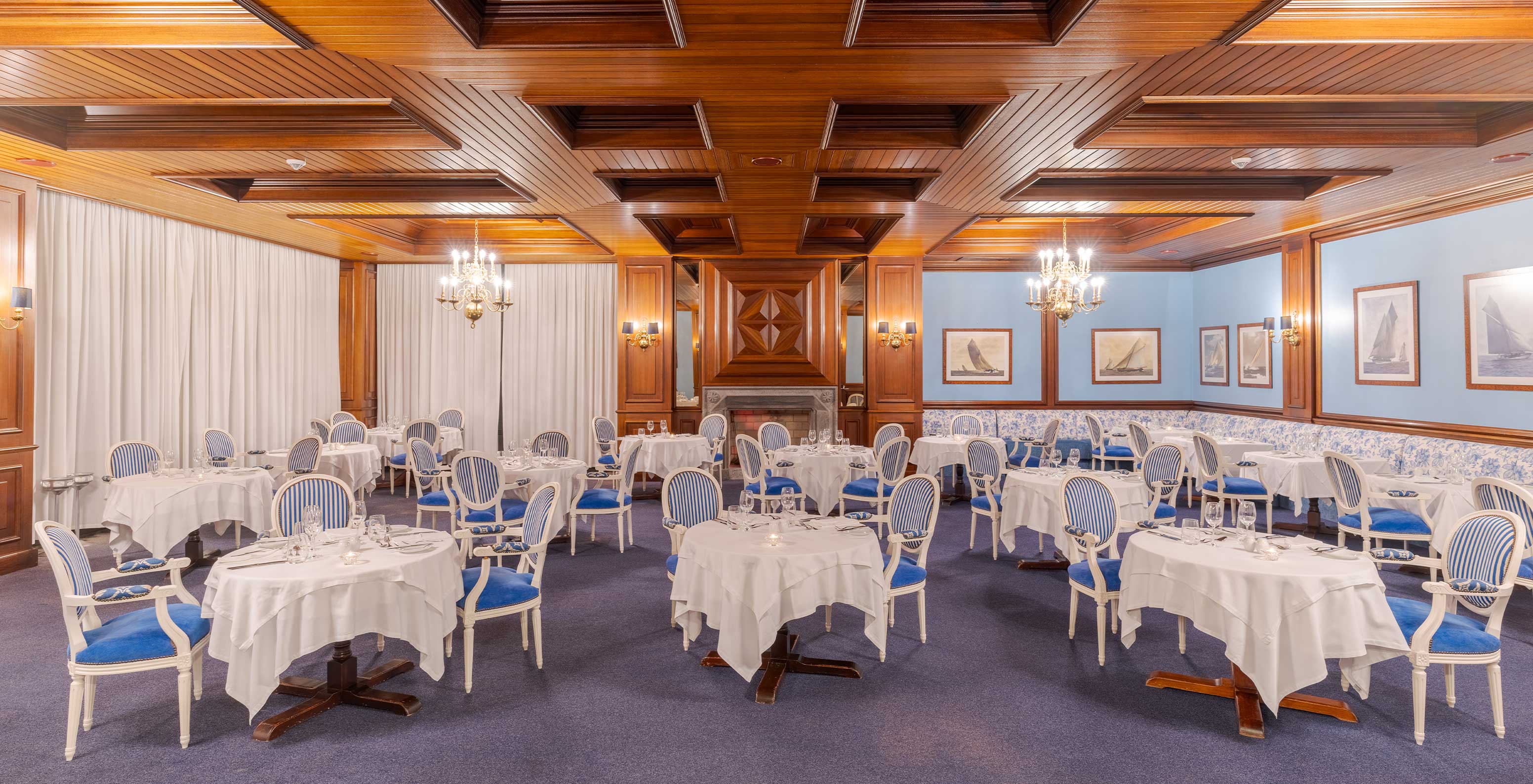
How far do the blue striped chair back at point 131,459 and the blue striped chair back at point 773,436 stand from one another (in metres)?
6.02

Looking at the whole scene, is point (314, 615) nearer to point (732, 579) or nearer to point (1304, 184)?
point (732, 579)

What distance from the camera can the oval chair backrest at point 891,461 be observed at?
25.0 ft

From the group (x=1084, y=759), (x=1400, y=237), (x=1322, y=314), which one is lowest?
(x=1084, y=759)

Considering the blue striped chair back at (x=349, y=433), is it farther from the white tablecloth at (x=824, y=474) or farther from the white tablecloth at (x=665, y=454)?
the white tablecloth at (x=824, y=474)

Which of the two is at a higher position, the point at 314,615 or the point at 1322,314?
the point at 1322,314

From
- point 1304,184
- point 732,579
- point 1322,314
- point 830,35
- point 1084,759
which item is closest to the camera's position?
point 1084,759

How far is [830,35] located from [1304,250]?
8.43 meters

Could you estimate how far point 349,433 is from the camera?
31.9ft

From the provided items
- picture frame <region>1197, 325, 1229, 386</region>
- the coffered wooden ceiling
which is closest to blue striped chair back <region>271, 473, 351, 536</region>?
the coffered wooden ceiling

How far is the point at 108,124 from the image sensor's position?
5.59 meters

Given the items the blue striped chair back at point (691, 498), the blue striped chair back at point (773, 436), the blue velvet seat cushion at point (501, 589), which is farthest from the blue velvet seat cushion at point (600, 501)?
the blue striped chair back at point (773, 436)

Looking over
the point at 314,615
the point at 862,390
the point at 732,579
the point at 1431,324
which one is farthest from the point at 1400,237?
the point at 314,615

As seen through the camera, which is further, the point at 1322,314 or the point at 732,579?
the point at 1322,314

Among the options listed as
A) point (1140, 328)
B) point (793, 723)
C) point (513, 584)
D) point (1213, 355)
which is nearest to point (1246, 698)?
point (793, 723)
